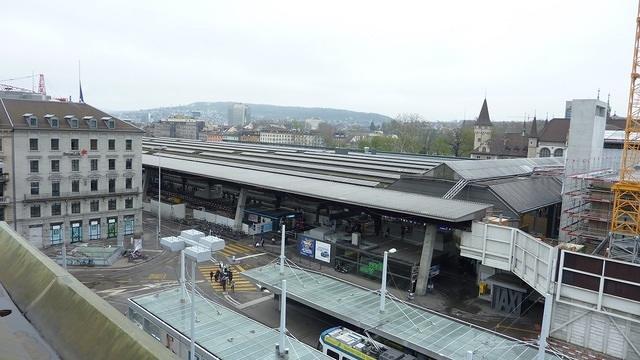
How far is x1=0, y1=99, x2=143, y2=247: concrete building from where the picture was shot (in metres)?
54.4

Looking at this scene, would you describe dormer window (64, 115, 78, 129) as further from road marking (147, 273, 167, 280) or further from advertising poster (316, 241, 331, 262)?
advertising poster (316, 241, 331, 262)

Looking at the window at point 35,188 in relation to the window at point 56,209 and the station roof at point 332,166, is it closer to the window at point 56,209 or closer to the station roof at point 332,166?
the window at point 56,209

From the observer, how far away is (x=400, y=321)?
29469 mm

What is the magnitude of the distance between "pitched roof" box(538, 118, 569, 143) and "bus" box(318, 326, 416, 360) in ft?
353

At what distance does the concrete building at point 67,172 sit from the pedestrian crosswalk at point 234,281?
1344 cm

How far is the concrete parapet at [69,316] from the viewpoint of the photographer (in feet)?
21.3

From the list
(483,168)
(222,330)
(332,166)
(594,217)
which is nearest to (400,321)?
(222,330)

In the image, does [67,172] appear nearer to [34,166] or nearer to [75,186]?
[75,186]

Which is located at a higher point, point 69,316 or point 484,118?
point 484,118

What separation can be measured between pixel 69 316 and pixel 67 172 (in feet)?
187

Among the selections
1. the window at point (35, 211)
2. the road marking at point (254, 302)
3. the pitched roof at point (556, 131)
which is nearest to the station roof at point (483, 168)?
the road marking at point (254, 302)

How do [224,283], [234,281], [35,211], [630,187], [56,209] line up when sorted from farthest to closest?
[56,209] < [35,211] < [234,281] < [224,283] < [630,187]

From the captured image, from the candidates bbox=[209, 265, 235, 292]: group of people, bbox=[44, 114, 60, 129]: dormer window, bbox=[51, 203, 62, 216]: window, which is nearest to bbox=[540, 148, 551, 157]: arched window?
bbox=[209, 265, 235, 292]: group of people

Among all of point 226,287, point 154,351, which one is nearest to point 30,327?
point 154,351
